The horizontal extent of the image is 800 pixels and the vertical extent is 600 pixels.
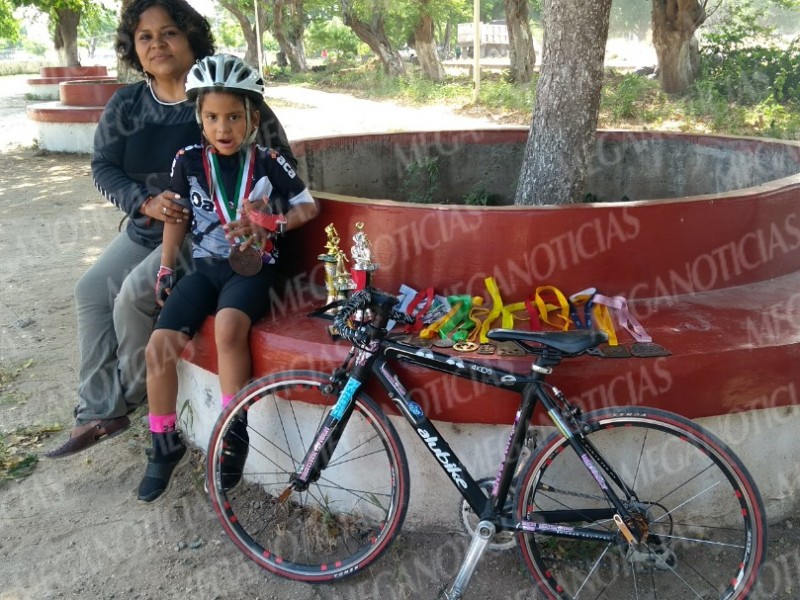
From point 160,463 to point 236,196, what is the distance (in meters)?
1.08

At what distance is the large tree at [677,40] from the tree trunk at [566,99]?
12.8 m

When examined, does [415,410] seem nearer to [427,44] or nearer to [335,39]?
[427,44]

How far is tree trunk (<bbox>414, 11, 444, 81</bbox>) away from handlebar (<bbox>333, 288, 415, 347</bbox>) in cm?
2379

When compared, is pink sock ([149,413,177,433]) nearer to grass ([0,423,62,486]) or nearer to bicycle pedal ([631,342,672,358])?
grass ([0,423,62,486])

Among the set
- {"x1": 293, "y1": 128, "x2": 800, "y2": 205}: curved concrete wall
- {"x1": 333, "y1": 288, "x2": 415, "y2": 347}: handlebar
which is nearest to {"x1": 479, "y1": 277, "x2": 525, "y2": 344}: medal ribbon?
{"x1": 333, "y1": 288, "x2": 415, "y2": 347}: handlebar

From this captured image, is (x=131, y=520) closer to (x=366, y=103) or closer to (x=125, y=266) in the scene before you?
(x=125, y=266)

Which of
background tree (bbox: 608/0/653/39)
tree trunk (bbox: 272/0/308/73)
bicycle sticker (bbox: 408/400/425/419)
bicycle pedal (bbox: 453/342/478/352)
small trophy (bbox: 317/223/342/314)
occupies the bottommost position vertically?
bicycle sticker (bbox: 408/400/425/419)

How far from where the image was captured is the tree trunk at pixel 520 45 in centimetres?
2009

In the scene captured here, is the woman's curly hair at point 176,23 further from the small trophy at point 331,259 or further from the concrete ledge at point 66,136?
the concrete ledge at point 66,136

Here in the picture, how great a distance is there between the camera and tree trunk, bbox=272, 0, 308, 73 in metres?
35.2

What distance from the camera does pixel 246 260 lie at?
2.93 m

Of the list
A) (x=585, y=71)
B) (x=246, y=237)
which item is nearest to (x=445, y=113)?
(x=585, y=71)

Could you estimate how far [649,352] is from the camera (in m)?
2.56

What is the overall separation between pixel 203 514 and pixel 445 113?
50.5 ft
